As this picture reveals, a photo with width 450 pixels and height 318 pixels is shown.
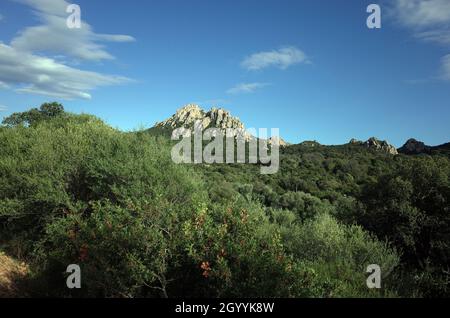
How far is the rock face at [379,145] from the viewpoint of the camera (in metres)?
73.4

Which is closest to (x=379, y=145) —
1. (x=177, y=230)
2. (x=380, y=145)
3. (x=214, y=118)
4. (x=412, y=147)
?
(x=380, y=145)

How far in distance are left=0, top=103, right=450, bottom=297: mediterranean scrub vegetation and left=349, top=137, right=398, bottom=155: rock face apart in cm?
5436

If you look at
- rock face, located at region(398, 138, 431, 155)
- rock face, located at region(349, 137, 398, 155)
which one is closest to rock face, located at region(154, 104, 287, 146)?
rock face, located at region(349, 137, 398, 155)

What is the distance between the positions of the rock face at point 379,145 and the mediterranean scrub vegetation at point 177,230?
54.4 metres

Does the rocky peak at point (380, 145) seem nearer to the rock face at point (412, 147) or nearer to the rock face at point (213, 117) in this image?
the rock face at point (412, 147)

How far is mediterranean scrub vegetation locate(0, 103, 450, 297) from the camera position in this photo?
8.17m

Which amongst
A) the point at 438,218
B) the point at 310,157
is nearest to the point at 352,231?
the point at 438,218

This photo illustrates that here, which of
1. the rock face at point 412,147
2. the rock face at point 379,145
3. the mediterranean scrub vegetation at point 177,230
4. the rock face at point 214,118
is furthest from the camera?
the rock face at point 214,118

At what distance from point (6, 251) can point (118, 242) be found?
9393 millimetres

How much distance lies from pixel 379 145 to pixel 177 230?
254 feet

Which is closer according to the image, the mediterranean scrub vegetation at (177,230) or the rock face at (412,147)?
the mediterranean scrub vegetation at (177,230)

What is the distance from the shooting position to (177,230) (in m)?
9.19

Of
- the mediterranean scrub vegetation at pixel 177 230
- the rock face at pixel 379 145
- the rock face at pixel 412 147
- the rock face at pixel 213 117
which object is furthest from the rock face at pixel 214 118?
the mediterranean scrub vegetation at pixel 177 230
